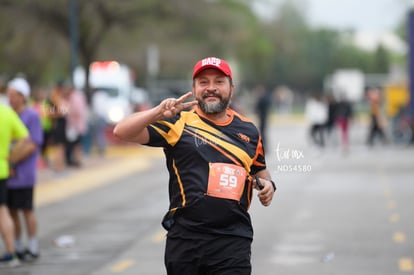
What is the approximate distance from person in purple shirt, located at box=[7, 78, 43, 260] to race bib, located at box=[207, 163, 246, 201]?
5.62m

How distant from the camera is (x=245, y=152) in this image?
21.4ft

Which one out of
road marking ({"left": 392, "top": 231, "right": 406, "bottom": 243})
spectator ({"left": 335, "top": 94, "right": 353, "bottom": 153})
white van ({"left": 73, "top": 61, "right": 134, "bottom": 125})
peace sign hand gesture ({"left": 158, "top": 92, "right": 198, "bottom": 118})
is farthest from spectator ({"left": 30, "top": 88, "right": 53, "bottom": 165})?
peace sign hand gesture ({"left": 158, "top": 92, "right": 198, "bottom": 118})

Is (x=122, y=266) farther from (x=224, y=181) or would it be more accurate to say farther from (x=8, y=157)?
(x=224, y=181)

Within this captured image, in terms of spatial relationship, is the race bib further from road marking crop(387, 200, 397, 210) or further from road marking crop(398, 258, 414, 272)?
road marking crop(387, 200, 397, 210)

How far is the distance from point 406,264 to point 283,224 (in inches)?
153

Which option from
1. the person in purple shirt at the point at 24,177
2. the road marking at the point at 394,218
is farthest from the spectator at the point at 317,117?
→ the person in purple shirt at the point at 24,177

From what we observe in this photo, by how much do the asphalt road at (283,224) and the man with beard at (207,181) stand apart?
1.25 feet

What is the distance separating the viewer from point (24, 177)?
11.9 metres

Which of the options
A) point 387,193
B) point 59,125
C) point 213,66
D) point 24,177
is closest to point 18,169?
point 24,177

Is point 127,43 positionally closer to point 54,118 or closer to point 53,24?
point 53,24

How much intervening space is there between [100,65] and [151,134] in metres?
33.6

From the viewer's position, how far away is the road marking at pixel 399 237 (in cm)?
1352

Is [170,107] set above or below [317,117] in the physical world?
above

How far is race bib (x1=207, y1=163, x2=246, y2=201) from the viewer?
250 inches
